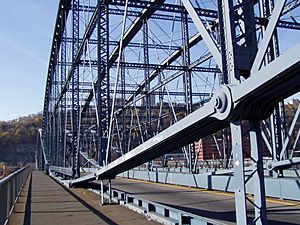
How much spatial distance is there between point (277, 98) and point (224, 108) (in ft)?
2.54

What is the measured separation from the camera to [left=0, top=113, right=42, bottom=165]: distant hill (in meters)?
116

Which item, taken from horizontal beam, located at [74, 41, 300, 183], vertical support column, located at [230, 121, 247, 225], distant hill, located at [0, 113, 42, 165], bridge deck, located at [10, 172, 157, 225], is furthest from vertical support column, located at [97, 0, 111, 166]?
distant hill, located at [0, 113, 42, 165]

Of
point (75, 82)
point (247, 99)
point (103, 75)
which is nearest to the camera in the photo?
point (247, 99)

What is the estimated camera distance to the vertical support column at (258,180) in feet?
17.3

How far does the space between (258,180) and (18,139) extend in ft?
404

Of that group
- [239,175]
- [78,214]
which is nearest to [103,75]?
[78,214]

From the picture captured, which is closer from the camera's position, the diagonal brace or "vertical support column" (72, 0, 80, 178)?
the diagonal brace

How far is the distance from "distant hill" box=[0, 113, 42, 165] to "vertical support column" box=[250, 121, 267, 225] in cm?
11712

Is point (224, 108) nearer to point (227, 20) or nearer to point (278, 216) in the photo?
point (227, 20)

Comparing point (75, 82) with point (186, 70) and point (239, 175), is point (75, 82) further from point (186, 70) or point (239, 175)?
point (239, 175)

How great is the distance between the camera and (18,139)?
394 feet

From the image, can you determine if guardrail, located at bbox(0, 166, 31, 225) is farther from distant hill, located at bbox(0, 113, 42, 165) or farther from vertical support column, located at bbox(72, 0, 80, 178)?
distant hill, located at bbox(0, 113, 42, 165)

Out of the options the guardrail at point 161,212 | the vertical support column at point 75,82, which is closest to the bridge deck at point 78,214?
the guardrail at point 161,212

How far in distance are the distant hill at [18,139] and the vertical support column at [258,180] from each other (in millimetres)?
117117
